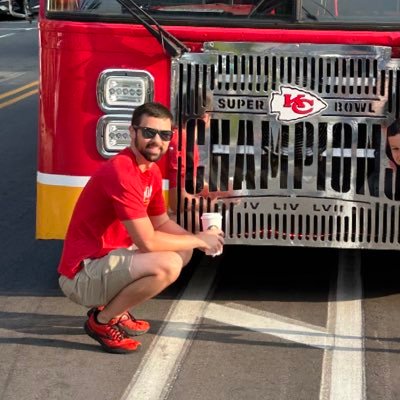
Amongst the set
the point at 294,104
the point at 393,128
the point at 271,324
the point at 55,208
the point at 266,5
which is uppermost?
the point at 266,5

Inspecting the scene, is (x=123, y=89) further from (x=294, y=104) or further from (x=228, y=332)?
(x=228, y=332)

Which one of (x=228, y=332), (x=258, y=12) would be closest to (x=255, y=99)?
(x=258, y=12)

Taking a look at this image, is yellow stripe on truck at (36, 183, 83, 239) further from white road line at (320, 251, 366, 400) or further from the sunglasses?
white road line at (320, 251, 366, 400)

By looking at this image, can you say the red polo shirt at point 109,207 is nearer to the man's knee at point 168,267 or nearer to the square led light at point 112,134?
the man's knee at point 168,267

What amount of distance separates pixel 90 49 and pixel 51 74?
0.30 m

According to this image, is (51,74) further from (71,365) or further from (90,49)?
(71,365)

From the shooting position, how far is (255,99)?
6.13 meters

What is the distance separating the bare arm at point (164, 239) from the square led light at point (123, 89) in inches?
32.4

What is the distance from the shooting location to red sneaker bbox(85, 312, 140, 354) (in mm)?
5680

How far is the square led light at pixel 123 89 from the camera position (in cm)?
623

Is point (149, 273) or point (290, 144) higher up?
point (290, 144)

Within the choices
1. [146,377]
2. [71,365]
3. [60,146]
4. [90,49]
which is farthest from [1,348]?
[90,49]

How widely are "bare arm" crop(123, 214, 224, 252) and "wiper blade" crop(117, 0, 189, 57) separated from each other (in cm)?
102

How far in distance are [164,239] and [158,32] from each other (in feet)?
4.04
